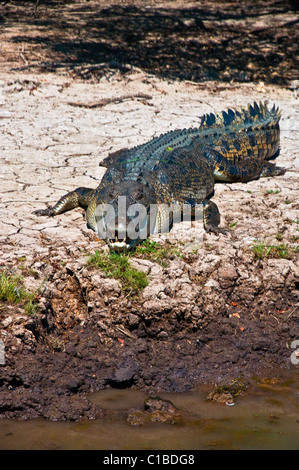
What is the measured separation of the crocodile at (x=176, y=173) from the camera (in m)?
5.00

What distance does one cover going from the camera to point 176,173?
5668 mm

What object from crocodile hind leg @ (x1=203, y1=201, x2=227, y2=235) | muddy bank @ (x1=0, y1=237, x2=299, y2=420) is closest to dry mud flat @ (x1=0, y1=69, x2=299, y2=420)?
muddy bank @ (x1=0, y1=237, x2=299, y2=420)

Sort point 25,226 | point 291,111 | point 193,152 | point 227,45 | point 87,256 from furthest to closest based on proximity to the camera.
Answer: point 227,45, point 291,111, point 193,152, point 25,226, point 87,256

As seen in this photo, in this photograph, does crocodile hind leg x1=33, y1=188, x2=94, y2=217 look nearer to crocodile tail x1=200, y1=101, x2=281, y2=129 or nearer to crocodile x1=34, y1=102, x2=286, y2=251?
crocodile x1=34, y1=102, x2=286, y2=251

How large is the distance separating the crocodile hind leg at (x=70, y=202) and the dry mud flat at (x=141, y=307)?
4.0 inches

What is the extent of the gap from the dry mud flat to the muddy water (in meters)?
0.12

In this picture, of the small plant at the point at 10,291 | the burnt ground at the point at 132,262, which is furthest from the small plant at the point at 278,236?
the small plant at the point at 10,291

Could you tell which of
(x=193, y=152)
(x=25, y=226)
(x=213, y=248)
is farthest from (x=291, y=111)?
(x=25, y=226)

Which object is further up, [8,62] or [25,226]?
[8,62]

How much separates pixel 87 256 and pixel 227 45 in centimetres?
860

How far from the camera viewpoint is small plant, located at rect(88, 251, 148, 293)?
4383mm

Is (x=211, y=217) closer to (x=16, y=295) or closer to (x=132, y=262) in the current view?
(x=132, y=262)

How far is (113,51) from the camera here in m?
10.8
